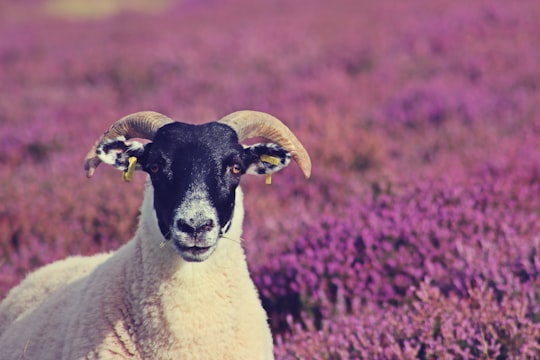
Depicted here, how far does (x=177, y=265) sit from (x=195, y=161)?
A: 1.74ft

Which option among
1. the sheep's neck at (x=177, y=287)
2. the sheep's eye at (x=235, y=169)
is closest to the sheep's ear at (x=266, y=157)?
the sheep's eye at (x=235, y=169)

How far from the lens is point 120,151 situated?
10.5ft

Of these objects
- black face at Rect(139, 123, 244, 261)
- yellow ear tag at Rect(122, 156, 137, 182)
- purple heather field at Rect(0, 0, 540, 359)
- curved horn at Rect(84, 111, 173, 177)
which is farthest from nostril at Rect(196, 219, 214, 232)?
purple heather field at Rect(0, 0, 540, 359)

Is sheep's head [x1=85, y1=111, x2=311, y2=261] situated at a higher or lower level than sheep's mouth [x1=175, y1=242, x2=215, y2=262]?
higher

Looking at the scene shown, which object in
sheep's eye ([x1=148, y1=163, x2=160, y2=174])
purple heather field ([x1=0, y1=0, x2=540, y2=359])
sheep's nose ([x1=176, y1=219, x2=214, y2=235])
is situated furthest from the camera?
purple heather field ([x1=0, y1=0, x2=540, y2=359])

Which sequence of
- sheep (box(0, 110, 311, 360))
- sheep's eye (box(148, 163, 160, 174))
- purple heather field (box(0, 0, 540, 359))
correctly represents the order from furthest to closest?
purple heather field (box(0, 0, 540, 359)) → sheep's eye (box(148, 163, 160, 174)) → sheep (box(0, 110, 311, 360))

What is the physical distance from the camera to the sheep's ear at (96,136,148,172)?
313 centimetres

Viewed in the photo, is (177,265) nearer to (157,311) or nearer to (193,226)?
(157,311)

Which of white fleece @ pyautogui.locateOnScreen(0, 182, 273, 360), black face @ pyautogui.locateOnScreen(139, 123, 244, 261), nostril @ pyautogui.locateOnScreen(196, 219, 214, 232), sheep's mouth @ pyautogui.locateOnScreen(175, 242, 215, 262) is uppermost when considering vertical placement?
black face @ pyautogui.locateOnScreen(139, 123, 244, 261)

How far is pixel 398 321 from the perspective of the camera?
3506 millimetres

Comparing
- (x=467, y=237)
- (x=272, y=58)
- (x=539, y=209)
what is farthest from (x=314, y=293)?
(x=272, y=58)

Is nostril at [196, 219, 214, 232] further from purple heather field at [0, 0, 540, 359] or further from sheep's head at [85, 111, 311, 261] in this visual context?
purple heather field at [0, 0, 540, 359]

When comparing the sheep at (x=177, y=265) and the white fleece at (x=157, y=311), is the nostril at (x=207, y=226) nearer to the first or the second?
the sheep at (x=177, y=265)

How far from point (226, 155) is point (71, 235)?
2.73 m
